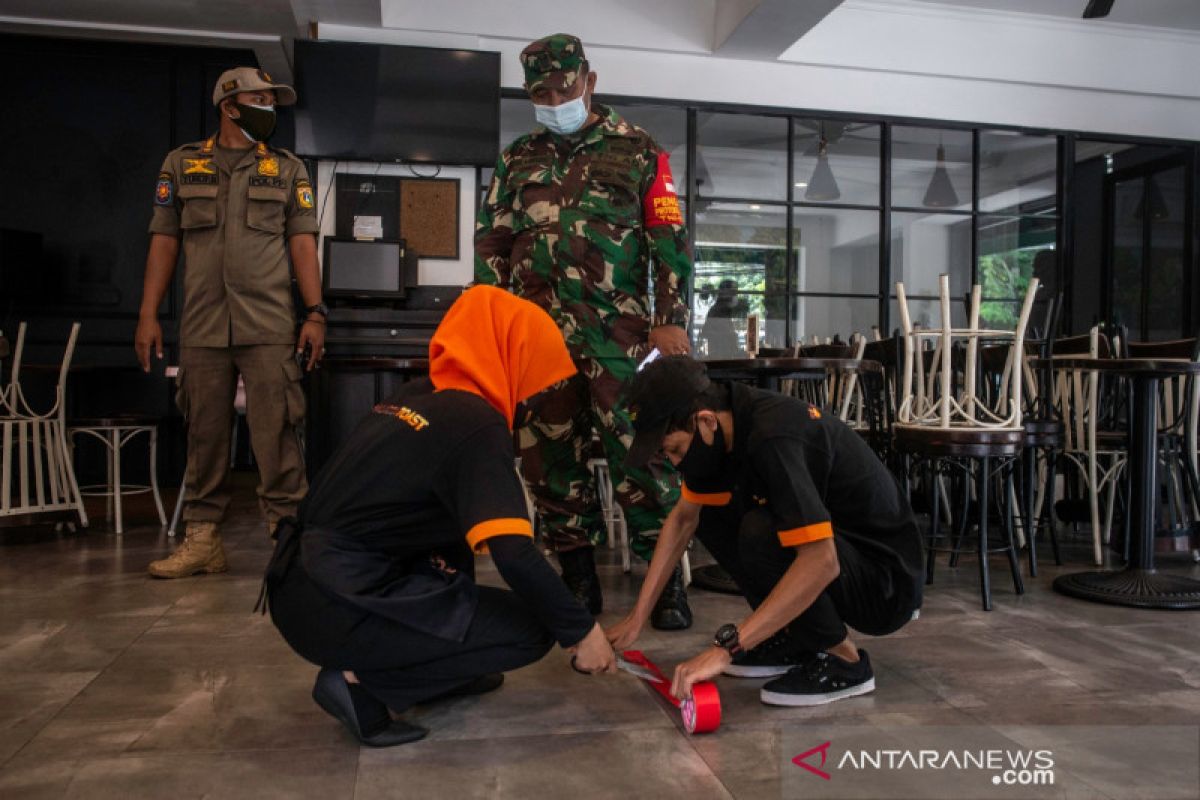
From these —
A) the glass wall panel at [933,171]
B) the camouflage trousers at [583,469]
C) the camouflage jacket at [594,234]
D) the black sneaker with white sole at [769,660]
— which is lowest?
the black sneaker with white sole at [769,660]

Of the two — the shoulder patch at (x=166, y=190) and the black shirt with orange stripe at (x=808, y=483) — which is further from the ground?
the shoulder patch at (x=166, y=190)

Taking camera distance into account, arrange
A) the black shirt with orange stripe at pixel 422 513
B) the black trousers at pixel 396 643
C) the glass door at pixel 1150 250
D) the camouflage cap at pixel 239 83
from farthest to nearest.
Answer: the glass door at pixel 1150 250, the camouflage cap at pixel 239 83, the black trousers at pixel 396 643, the black shirt with orange stripe at pixel 422 513

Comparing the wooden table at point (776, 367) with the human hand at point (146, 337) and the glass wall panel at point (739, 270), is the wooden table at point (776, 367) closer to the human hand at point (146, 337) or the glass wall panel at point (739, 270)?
the human hand at point (146, 337)

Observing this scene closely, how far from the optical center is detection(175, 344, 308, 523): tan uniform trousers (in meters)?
3.17

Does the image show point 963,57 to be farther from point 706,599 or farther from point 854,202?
point 706,599

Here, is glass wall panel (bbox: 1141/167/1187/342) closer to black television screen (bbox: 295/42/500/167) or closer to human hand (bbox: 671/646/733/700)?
black television screen (bbox: 295/42/500/167)

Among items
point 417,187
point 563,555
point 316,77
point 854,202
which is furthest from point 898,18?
point 563,555

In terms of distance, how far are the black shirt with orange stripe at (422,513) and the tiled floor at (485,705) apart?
0.25 metres

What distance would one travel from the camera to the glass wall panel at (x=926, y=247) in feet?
21.8

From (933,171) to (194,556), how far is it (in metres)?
5.67

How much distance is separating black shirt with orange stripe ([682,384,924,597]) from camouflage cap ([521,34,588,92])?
1189 millimetres

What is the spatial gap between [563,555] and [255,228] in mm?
1603

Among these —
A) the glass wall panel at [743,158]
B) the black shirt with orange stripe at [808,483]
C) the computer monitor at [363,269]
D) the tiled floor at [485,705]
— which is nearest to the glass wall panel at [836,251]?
the glass wall panel at [743,158]

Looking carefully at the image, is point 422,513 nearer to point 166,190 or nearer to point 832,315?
point 166,190
